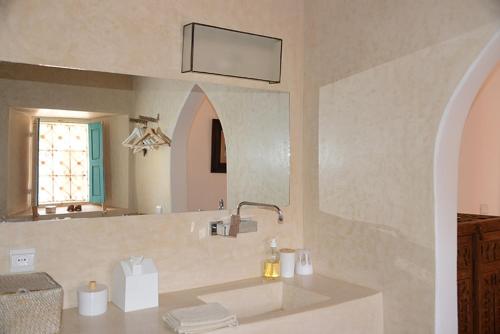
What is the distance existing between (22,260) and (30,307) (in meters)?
0.34

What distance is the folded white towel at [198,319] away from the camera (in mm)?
1876

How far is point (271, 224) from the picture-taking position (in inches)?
109

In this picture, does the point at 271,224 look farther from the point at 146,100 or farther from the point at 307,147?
the point at 146,100

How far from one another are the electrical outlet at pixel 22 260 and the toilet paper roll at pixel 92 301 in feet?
0.76

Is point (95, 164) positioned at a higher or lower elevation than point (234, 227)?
higher

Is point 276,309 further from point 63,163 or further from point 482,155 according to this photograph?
point 482,155

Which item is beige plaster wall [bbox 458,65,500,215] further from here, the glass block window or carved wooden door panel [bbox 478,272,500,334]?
the glass block window

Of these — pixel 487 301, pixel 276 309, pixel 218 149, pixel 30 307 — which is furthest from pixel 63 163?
pixel 487 301

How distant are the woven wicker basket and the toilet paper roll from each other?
0.19 meters

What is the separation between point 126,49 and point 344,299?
5.01 feet

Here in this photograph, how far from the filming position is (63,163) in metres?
2.20

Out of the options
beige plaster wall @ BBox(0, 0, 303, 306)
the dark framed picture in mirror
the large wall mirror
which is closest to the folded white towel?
beige plaster wall @ BBox(0, 0, 303, 306)

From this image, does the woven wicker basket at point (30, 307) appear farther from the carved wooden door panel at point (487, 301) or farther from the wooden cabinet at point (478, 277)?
the carved wooden door panel at point (487, 301)

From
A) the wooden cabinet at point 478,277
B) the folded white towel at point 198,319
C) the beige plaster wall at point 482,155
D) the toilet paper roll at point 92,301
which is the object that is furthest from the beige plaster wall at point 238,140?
the beige plaster wall at point 482,155
